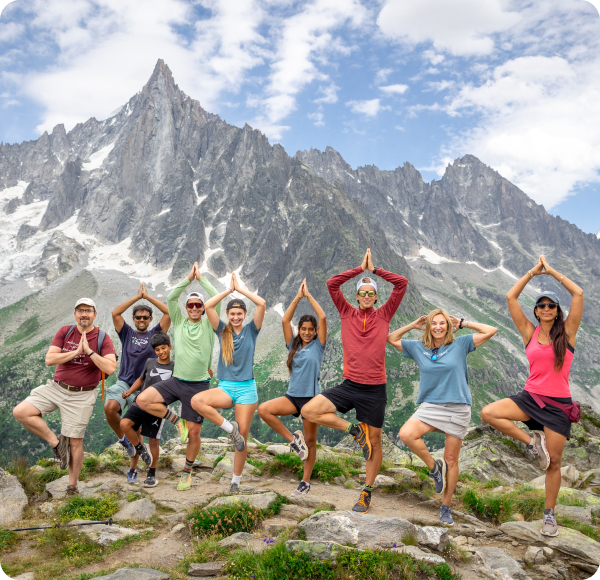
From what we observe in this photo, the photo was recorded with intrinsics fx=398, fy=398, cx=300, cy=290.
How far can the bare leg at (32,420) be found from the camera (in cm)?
1002

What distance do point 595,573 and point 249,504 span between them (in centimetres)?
663

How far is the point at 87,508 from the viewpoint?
905 cm

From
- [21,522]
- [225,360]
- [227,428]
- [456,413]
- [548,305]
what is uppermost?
[548,305]

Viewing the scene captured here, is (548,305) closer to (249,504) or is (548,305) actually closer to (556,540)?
(556,540)

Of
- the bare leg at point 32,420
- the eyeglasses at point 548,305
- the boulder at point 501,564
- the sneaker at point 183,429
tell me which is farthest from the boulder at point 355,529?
the bare leg at point 32,420

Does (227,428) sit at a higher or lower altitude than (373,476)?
higher

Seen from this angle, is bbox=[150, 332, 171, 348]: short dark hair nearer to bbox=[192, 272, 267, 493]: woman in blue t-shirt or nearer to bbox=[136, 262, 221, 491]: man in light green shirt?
bbox=[136, 262, 221, 491]: man in light green shirt

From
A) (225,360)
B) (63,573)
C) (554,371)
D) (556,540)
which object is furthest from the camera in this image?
(225,360)

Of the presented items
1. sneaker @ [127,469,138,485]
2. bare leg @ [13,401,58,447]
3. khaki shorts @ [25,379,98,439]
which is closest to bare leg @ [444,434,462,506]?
sneaker @ [127,469,138,485]

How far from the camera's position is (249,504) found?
8469 millimetres

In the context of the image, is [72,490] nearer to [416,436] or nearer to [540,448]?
[416,436]

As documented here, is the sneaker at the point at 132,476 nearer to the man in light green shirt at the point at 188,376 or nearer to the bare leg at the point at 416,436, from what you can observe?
the man in light green shirt at the point at 188,376

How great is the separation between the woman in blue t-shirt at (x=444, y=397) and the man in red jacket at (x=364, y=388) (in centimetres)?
82

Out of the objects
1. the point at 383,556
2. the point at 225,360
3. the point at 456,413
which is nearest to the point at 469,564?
the point at 383,556
